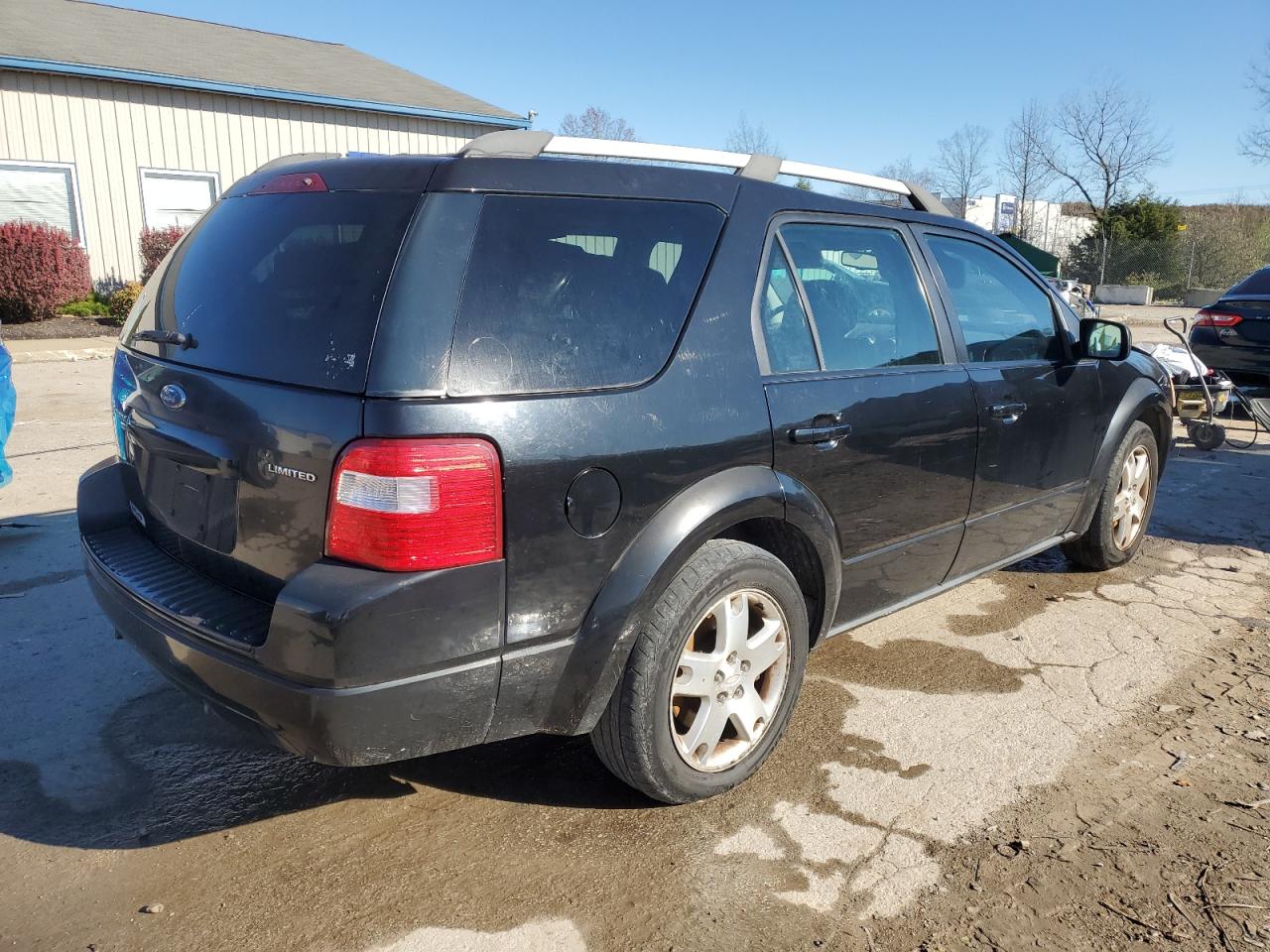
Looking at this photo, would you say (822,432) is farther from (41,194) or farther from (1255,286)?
(41,194)

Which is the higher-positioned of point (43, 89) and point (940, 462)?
point (43, 89)

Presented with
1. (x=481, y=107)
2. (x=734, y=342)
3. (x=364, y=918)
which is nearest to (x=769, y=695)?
(x=734, y=342)

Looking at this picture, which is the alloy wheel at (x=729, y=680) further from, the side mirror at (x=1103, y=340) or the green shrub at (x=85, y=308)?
the green shrub at (x=85, y=308)

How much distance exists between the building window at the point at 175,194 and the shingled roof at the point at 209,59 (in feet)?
5.14

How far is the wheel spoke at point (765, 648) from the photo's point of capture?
2.91 m

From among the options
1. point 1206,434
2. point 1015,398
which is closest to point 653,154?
point 1015,398

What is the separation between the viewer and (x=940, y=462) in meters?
3.52

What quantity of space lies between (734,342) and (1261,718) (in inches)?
97.9

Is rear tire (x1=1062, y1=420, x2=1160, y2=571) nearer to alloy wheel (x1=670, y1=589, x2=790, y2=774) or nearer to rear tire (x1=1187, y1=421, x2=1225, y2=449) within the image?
alloy wheel (x1=670, y1=589, x2=790, y2=774)

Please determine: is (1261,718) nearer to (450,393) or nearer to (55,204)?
(450,393)

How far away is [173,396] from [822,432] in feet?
6.31

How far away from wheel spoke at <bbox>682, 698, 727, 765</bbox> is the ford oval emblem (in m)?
1.70

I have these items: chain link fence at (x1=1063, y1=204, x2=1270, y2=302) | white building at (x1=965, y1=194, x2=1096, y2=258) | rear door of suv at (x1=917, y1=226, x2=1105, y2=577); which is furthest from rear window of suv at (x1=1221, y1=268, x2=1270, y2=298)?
white building at (x1=965, y1=194, x2=1096, y2=258)

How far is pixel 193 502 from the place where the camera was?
2.61 meters
